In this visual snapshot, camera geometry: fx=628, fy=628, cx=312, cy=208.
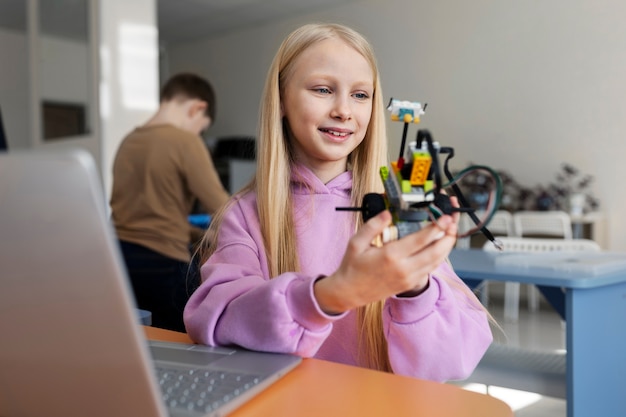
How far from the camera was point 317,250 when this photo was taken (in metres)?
0.96

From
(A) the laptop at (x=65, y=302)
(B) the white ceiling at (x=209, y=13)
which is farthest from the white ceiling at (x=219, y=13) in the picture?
(A) the laptop at (x=65, y=302)

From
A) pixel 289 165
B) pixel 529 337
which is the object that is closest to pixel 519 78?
pixel 529 337

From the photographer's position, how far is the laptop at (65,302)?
365 millimetres

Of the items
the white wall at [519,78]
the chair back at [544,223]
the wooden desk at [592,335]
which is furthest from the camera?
the white wall at [519,78]

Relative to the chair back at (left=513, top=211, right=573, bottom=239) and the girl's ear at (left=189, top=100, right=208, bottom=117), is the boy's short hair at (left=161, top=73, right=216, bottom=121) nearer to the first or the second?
the girl's ear at (left=189, top=100, right=208, bottom=117)

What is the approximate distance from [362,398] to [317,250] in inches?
16.3

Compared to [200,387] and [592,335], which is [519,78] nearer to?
[592,335]

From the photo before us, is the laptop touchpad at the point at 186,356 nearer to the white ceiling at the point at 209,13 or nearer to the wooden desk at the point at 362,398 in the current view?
the wooden desk at the point at 362,398

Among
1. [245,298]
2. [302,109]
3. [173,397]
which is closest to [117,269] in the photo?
[173,397]

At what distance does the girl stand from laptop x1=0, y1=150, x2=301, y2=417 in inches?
9.2

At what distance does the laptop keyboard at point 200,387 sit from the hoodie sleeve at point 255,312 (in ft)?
0.28

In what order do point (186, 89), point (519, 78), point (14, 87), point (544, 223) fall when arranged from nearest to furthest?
point (186, 89) → point (544, 223) → point (519, 78) → point (14, 87)

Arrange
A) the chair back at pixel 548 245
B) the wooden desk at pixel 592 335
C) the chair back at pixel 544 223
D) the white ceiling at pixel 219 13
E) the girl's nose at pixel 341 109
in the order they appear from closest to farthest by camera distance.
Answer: the girl's nose at pixel 341 109
the wooden desk at pixel 592 335
the chair back at pixel 548 245
the chair back at pixel 544 223
the white ceiling at pixel 219 13

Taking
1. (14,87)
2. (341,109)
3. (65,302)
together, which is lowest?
(65,302)
